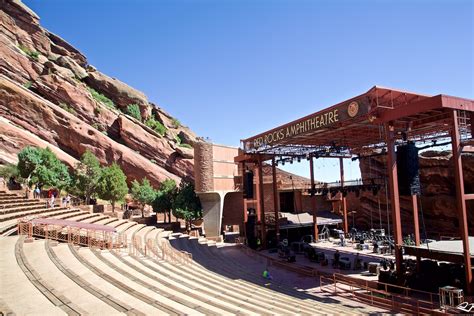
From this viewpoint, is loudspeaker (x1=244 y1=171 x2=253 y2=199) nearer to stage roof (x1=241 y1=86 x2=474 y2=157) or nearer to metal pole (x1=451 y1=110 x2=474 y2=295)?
stage roof (x1=241 y1=86 x2=474 y2=157)

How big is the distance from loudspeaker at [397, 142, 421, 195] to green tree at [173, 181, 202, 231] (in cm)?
2449

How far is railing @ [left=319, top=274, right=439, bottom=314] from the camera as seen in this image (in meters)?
13.3

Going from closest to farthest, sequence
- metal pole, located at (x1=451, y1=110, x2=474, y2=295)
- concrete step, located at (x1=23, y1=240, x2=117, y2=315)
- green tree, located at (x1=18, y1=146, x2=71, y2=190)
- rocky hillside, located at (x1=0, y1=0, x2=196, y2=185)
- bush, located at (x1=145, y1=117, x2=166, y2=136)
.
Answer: concrete step, located at (x1=23, y1=240, x2=117, y2=315) → metal pole, located at (x1=451, y1=110, x2=474, y2=295) → green tree, located at (x1=18, y1=146, x2=71, y2=190) → rocky hillside, located at (x1=0, y1=0, x2=196, y2=185) → bush, located at (x1=145, y1=117, x2=166, y2=136)

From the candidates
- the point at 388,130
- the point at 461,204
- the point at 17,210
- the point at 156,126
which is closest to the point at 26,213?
the point at 17,210

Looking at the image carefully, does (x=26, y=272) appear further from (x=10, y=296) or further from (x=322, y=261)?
(x=322, y=261)

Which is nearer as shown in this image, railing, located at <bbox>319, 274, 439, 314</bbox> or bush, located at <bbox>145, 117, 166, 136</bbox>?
railing, located at <bbox>319, 274, 439, 314</bbox>

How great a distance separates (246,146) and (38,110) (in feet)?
104

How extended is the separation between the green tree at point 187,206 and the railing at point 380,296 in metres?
19.3

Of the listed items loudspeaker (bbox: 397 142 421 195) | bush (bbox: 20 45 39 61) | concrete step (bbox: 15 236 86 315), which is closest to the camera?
concrete step (bbox: 15 236 86 315)

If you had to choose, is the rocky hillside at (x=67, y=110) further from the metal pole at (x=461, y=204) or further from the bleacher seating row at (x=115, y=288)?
the metal pole at (x=461, y=204)

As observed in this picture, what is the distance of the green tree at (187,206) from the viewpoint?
35625mm

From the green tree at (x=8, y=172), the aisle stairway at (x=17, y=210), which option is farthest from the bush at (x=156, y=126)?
the aisle stairway at (x=17, y=210)

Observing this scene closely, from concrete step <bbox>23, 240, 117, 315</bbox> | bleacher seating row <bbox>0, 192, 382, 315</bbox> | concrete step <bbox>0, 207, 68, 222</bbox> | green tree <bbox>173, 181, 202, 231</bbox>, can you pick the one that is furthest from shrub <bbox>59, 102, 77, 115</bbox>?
concrete step <bbox>23, 240, 117, 315</bbox>

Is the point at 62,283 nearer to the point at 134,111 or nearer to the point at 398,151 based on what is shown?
the point at 398,151
